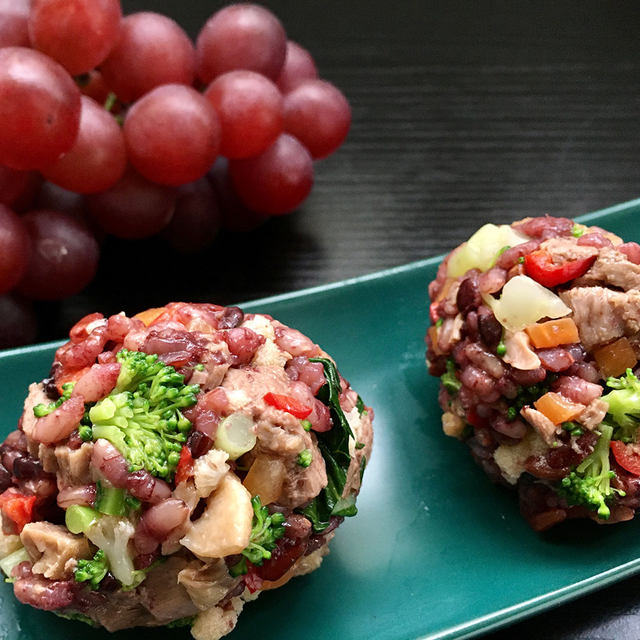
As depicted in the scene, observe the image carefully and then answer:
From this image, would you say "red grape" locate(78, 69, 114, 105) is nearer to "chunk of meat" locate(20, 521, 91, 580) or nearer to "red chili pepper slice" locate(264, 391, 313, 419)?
"red chili pepper slice" locate(264, 391, 313, 419)

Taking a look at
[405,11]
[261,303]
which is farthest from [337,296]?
[405,11]

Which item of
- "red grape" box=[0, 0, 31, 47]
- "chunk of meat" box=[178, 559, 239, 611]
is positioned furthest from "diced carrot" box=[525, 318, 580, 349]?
"red grape" box=[0, 0, 31, 47]

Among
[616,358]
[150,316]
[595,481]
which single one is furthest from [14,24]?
[595,481]

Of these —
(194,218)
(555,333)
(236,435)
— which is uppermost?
(555,333)

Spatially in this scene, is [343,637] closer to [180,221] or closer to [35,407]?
[35,407]

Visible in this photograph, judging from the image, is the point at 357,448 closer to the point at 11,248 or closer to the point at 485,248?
the point at 485,248

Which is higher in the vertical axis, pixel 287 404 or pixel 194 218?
pixel 287 404
